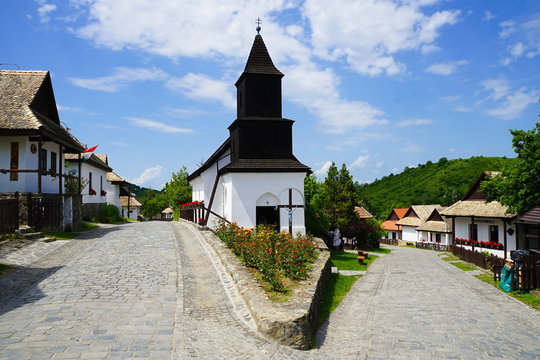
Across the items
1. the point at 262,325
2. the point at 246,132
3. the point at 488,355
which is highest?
the point at 246,132

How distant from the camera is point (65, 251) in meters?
15.3

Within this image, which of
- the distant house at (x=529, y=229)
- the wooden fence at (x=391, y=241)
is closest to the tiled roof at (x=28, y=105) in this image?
the distant house at (x=529, y=229)

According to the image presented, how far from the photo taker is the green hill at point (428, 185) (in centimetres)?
9625

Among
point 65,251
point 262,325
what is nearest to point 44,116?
point 65,251

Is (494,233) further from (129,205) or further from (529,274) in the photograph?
(129,205)

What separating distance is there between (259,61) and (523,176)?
17.7 m

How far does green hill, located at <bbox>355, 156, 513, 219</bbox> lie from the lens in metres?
96.2

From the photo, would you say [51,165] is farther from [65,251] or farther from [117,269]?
[117,269]

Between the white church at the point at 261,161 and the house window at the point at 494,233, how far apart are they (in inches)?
693

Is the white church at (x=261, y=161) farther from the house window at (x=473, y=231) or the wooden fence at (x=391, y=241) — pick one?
the wooden fence at (x=391, y=241)

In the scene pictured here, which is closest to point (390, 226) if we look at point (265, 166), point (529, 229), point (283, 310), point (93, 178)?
point (529, 229)

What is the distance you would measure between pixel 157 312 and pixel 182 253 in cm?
694

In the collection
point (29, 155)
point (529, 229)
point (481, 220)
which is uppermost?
point (29, 155)

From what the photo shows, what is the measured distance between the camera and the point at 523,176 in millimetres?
23203
